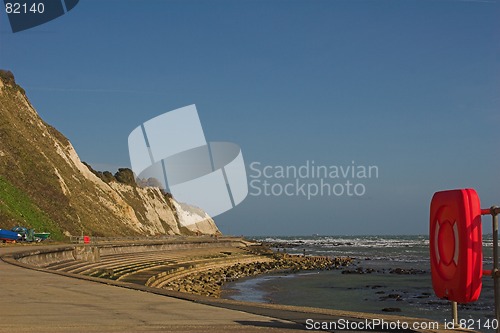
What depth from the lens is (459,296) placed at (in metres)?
7.73

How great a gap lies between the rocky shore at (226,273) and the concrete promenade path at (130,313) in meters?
21.2

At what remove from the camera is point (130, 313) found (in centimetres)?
999

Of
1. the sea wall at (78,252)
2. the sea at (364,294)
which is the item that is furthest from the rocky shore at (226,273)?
the sea wall at (78,252)

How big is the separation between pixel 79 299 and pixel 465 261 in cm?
815

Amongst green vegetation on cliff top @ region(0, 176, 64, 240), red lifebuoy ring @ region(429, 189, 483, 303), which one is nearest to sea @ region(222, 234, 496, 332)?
red lifebuoy ring @ region(429, 189, 483, 303)

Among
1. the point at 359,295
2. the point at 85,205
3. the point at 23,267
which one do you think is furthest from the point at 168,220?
the point at 23,267

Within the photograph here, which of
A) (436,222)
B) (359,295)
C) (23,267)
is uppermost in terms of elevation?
(436,222)

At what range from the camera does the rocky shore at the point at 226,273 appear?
3584 cm

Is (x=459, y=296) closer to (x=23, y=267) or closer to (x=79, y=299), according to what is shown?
(x=79, y=299)

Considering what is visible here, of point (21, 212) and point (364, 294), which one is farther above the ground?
point (21, 212)

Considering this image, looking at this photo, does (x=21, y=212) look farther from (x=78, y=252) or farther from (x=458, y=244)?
(x=458, y=244)

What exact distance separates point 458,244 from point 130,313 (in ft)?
18.9

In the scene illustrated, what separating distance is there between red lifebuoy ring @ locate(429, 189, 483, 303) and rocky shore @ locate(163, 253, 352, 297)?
1064 inches

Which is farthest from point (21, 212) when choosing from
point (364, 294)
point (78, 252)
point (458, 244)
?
point (458, 244)
